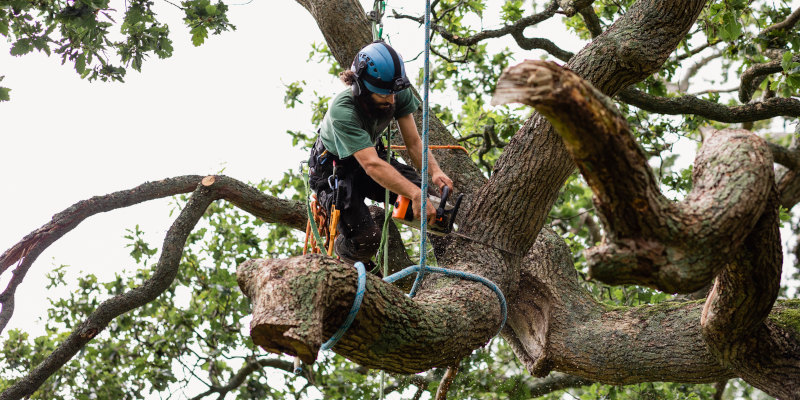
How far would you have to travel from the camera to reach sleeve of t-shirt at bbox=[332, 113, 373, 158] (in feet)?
12.2

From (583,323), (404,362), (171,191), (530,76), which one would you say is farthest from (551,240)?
(530,76)

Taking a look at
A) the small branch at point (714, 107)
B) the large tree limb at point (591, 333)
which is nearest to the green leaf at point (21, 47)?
the large tree limb at point (591, 333)

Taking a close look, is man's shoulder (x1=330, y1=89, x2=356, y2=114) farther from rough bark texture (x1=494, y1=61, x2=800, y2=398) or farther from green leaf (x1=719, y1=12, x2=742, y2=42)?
green leaf (x1=719, y1=12, x2=742, y2=42)

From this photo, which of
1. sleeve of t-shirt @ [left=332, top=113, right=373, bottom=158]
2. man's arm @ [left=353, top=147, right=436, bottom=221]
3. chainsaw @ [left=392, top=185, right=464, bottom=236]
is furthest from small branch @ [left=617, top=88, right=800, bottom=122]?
sleeve of t-shirt @ [left=332, top=113, right=373, bottom=158]

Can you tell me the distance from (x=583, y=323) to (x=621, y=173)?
2.10 m

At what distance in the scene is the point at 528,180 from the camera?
3910mm

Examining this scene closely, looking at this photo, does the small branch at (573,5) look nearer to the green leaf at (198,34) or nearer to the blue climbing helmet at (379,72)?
the blue climbing helmet at (379,72)

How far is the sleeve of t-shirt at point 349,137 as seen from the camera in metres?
3.73

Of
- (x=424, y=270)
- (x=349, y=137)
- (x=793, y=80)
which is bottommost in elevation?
(x=424, y=270)

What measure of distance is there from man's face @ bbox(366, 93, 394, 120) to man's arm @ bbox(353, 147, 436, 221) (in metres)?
0.32

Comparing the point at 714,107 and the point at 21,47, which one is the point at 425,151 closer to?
the point at 21,47

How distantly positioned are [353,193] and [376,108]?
46 cm

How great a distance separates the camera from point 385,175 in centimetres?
368

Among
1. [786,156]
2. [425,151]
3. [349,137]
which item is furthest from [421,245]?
[786,156]
